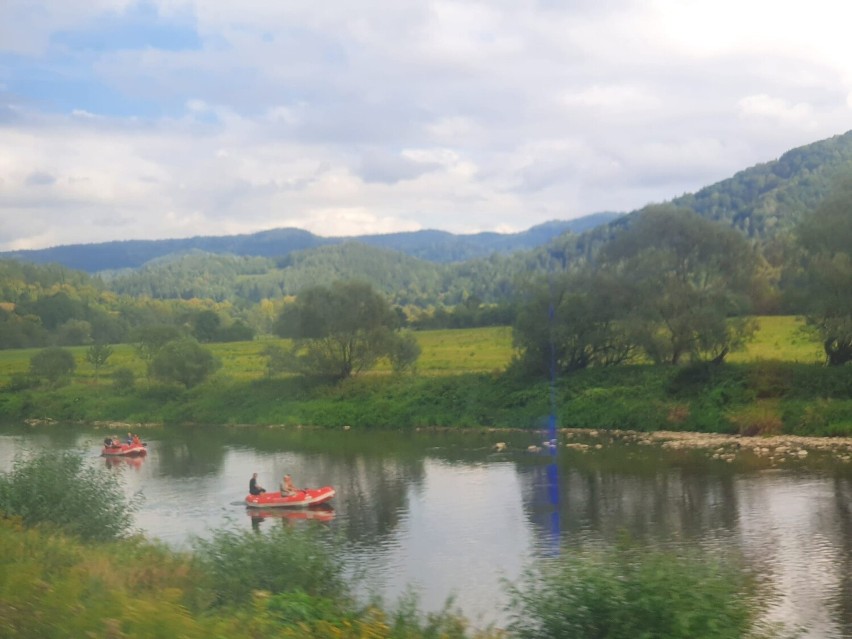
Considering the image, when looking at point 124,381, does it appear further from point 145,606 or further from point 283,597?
point 145,606

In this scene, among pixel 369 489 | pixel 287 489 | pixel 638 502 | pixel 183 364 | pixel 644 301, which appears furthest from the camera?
pixel 183 364

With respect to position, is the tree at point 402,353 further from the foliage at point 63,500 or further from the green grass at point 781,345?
the foliage at point 63,500

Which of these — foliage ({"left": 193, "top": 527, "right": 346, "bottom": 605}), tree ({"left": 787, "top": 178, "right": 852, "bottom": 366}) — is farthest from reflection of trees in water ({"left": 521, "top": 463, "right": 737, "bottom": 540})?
tree ({"left": 787, "top": 178, "right": 852, "bottom": 366})

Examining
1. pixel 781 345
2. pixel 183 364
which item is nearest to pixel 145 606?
pixel 781 345

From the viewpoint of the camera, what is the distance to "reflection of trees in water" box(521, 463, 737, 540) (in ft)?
85.6

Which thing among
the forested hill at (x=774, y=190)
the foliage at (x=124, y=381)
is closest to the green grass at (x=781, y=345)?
the foliage at (x=124, y=381)

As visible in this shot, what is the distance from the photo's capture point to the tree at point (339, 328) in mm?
57469

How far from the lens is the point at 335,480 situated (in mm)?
37062

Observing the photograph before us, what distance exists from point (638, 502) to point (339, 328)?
31.0 meters

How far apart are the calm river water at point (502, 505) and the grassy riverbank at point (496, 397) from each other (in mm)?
3706

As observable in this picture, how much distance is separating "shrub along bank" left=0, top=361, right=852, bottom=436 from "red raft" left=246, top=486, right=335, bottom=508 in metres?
18.9

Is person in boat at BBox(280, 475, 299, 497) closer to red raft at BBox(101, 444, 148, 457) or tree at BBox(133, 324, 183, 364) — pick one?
red raft at BBox(101, 444, 148, 457)

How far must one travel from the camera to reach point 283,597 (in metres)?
13.1

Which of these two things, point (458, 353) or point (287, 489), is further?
point (458, 353)
